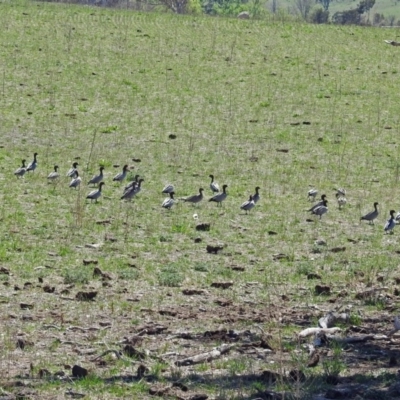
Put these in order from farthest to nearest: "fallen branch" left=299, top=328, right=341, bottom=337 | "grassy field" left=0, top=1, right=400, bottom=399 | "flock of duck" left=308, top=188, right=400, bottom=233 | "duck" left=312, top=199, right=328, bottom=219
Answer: "duck" left=312, top=199, right=328, bottom=219, "flock of duck" left=308, top=188, right=400, bottom=233, "fallen branch" left=299, top=328, right=341, bottom=337, "grassy field" left=0, top=1, right=400, bottom=399

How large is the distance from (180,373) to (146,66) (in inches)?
1017

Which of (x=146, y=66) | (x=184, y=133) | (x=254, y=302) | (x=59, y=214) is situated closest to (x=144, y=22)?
(x=146, y=66)

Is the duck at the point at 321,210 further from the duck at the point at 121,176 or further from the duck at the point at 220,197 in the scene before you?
the duck at the point at 121,176

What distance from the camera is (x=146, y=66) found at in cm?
3522

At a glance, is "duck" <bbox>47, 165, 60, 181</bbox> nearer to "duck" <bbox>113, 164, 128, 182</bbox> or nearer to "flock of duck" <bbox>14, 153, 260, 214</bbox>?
"flock of duck" <bbox>14, 153, 260, 214</bbox>

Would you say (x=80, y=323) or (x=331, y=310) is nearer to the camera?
(x=80, y=323)

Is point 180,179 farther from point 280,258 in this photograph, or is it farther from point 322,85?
point 322,85

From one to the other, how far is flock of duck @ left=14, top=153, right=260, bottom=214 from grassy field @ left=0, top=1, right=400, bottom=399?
0.60 ft

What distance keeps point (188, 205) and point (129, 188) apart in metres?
1.13

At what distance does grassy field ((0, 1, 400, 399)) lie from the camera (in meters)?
10.8

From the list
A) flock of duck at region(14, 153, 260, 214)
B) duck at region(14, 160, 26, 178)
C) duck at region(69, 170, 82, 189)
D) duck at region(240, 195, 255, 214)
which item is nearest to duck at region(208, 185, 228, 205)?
flock of duck at region(14, 153, 260, 214)

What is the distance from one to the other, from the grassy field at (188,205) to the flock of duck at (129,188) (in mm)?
184

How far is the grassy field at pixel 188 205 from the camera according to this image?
10.8 m

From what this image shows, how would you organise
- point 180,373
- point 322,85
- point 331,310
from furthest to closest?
1. point 322,85
2. point 331,310
3. point 180,373
